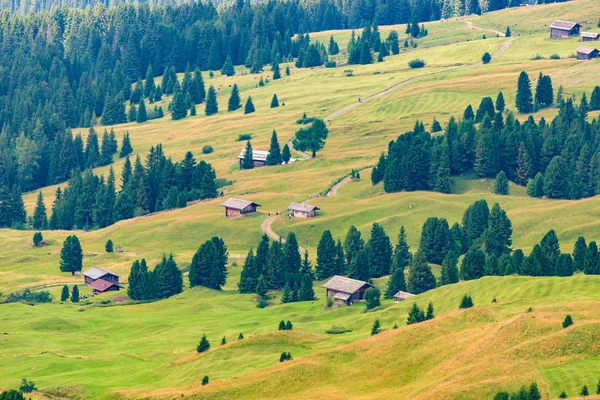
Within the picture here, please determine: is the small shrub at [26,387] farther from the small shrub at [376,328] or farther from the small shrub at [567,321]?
the small shrub at [567,321]

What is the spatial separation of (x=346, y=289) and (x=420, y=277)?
1077 centimetres

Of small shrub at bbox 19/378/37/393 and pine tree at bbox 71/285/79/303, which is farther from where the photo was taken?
pine tree at bbox 71/285/79/303

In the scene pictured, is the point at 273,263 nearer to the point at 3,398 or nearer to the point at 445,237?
the point at 445,237

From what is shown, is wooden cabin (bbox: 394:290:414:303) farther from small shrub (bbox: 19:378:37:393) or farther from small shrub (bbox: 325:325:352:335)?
small shrub (bbox: 19:378:37:393)

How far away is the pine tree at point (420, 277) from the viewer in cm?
16425

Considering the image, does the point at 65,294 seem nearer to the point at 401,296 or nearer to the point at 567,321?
the point at 401,296

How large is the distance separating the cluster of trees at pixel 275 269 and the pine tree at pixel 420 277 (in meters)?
19.6

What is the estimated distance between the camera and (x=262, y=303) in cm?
17175

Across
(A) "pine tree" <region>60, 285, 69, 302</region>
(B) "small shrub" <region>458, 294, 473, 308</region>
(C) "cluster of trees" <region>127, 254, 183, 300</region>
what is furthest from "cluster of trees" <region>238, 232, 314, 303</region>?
(B) "small shrub" <region>458, 294, 473, 308</region>

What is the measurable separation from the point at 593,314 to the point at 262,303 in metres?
70.9

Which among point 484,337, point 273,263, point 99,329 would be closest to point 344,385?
point 484,337

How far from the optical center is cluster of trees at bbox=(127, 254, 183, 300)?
184375 mm

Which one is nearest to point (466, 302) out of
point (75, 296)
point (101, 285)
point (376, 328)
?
point (376, 328)

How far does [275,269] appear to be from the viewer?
7175 inches
